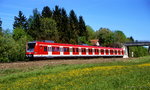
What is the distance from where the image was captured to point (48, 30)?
252 ft

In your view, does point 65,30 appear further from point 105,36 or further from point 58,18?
point 105,36

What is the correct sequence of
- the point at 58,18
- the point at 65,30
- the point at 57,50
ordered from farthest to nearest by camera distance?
the point at 58,18 < the point at 65,30 < the point at 57,50

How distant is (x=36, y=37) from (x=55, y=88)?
70069 mm

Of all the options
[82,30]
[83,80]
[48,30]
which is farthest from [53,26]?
[83,80]

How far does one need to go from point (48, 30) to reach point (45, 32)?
1.25 metres

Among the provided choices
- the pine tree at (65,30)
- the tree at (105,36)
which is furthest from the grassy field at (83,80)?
the tree at (105,36)

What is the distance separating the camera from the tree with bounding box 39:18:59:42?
76750 mm

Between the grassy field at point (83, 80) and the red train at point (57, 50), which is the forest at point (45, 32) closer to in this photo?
the red train at point (57, 50)

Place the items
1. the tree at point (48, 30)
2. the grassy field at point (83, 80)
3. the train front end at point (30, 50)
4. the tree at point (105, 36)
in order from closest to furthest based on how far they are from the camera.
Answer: the grassy field at point (83, 80) → the train front end at point (30, 50) → the tree at point (48, 30) → the tree at point (105, 36)

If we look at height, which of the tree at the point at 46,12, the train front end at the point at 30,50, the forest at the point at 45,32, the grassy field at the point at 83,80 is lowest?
the grassy field at the point at 83,80

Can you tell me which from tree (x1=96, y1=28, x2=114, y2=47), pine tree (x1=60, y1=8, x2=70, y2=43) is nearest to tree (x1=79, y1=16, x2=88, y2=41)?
tree (x1=96, y1=28, x2=114, y2=47)

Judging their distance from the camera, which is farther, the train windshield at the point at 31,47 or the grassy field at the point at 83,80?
the train windshield at the point at 31,47

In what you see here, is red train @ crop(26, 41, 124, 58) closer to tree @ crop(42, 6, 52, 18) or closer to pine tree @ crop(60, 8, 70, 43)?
pine tree @ crop(60, 8, 70, 43)

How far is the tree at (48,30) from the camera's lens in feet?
252
